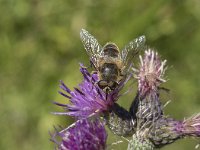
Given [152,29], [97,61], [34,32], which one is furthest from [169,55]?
[97,61]

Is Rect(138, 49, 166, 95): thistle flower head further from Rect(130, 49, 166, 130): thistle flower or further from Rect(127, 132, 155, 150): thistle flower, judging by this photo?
Rect(127, 132, 155, 150): thistle flower

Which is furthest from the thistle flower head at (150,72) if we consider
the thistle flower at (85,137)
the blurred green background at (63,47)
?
the blurred green background at (63,47)

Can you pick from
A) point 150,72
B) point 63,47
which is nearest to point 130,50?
point 150,72

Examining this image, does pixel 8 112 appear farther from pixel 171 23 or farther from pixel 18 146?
pixel 171 23

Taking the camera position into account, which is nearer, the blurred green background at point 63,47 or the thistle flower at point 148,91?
the thistle flower at point 148,91

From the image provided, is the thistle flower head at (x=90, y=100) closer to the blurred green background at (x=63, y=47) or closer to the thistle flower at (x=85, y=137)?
the thistle flower at (x=85, y=137)

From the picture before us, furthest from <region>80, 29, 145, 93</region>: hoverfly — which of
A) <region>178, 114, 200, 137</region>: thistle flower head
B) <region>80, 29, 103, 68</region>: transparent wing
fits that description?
<region>178, 114, 200, 137</region>: thistle flower head

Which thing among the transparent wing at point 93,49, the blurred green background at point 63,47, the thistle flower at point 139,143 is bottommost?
the thistle flower at point 139,143
